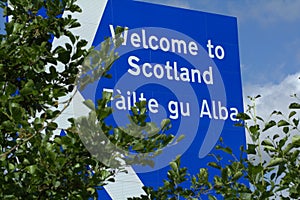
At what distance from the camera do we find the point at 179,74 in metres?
14.9

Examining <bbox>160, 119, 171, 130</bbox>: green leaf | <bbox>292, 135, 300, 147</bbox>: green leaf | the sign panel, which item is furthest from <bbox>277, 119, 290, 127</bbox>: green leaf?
the sign panel

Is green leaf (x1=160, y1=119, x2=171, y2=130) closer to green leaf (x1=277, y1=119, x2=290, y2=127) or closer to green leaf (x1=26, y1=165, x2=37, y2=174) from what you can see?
green leaf (x1=277, y1=119, x2=290, y2=127)

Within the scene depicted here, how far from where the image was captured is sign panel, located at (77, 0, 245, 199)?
13930 mm

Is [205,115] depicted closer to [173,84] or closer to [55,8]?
[173,84]

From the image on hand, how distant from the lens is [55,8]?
4.53m

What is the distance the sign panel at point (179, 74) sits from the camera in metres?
13.9

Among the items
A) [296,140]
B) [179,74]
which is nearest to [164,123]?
[296,140]

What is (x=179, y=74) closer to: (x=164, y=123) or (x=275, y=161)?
(x=164, y=123)

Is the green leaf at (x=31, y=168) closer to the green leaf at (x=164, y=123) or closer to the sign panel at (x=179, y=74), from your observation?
the green leaf at (x=164, y=123)

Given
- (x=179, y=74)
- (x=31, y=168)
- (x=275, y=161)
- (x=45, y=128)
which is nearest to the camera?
(x=275, y=161)

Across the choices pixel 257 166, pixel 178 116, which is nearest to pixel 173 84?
pixel 178 116

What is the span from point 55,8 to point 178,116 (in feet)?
32.7

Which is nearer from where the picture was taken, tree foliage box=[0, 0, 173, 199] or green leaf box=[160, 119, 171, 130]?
tree foliage box=[0, 0, 173, 199]

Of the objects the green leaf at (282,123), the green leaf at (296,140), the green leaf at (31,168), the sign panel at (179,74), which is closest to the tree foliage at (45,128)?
the green leaf at (31,168)
